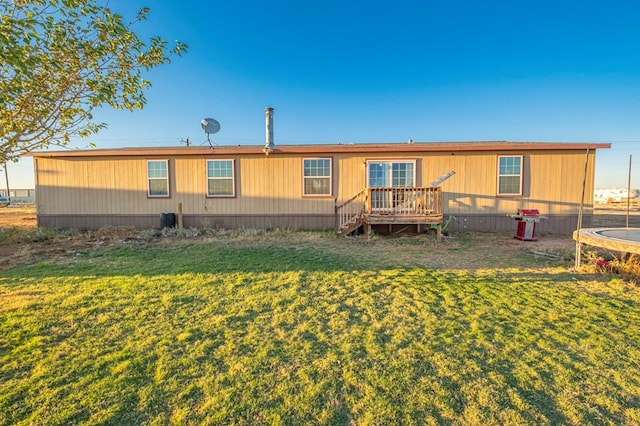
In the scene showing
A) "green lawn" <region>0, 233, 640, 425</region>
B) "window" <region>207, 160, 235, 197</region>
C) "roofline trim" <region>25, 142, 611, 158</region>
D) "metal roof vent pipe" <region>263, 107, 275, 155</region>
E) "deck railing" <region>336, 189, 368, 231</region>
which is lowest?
"green lawn" <region>0, 233, 640, 425</region>

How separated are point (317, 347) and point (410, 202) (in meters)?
6.80

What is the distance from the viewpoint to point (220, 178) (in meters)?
10.3

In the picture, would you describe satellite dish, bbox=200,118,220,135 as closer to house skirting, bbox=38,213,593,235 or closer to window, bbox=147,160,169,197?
window, bbox=147,160,169,197

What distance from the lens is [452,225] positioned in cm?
988

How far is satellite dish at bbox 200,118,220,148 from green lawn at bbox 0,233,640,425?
655 cm

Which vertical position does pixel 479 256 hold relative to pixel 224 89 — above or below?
below

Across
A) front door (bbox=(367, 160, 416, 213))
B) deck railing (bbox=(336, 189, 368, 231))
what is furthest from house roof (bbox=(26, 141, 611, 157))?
deck railing (bbox=(336, 189, 368, 231))

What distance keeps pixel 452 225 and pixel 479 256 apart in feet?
12.5

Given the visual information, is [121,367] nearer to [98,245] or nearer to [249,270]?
[249,270]

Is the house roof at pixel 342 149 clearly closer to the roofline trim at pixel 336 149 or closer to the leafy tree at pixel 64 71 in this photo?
the roofline trim at pixel 336 149

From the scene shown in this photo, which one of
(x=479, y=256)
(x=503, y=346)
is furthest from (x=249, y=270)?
(x=479, y=256)

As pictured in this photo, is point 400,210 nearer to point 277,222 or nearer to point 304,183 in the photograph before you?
point 304,183

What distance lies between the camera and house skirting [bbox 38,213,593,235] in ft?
31.5

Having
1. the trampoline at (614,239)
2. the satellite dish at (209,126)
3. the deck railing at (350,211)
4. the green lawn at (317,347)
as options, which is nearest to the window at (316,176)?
the deck railing at (350,211)
